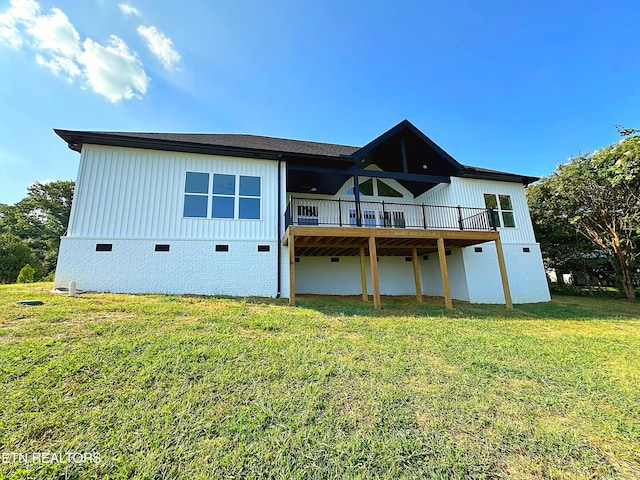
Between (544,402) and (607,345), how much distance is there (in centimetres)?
365

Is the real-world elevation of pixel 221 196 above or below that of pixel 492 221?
above

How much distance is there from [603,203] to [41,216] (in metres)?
42.1

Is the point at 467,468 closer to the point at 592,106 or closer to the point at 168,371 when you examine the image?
the point at 168,371

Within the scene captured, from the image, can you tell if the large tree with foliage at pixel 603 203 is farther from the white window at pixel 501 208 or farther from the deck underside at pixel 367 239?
the deck underside at pixel 367 239

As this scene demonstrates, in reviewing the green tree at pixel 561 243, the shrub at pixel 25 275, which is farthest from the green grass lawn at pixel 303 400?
the green tree at pixel 561 243

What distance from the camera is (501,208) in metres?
11.3

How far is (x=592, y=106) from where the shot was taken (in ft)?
42.3

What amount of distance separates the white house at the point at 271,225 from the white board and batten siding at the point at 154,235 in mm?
32

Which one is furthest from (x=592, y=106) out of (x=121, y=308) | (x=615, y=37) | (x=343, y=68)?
(x=121, y=308)

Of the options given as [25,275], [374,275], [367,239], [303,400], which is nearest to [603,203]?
[367,239]

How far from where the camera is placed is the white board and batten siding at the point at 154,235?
25.1ft

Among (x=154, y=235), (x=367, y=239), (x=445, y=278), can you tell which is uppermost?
(x=154, y=235)

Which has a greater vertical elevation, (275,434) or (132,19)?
(132,19)

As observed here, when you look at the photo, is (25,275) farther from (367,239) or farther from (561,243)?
(561,243)
